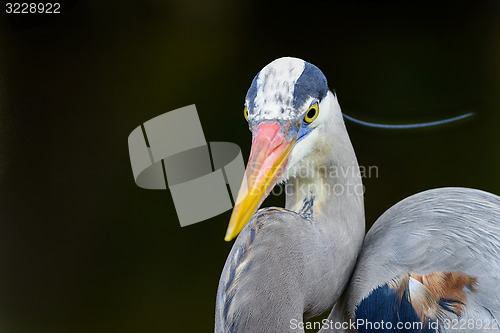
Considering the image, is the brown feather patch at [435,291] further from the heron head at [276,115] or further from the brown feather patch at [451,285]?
the heron head at [276,115]

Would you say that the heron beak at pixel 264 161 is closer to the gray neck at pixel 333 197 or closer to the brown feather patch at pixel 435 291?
the gray neck at pixel 333 197

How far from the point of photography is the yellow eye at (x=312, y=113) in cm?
74

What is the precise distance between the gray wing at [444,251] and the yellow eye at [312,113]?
8.7 inches

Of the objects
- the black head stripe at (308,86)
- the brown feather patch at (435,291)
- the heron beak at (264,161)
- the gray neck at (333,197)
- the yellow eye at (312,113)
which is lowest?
the brown feather patch at (435,291)

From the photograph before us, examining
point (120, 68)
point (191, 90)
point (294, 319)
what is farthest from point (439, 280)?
point (120, 68)

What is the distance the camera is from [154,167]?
68.0 inches

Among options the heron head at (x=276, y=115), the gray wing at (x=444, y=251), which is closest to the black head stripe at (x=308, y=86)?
the heron head at (x=276, y=115)

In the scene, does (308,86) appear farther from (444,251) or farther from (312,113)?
(444,251)

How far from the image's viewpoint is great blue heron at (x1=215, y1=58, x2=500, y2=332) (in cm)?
71

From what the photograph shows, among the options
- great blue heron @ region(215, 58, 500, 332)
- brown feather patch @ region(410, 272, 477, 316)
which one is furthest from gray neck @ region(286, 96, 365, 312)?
brown feather patch @ region(410, 272, 477, 316)

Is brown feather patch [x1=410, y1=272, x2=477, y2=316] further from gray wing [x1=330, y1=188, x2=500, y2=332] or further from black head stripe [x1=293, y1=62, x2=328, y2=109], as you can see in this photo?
black head stripe [x1=293, y1=62, x2=328, y2=109]

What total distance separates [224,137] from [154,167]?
26 cm

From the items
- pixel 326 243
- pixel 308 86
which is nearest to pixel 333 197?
pixel 326 243

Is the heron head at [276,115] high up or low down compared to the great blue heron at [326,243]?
up
